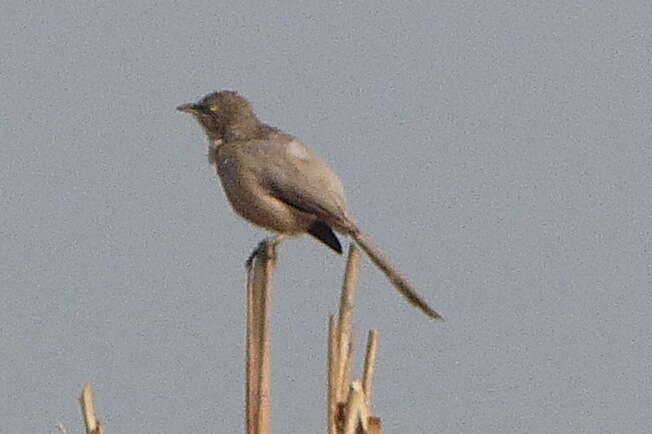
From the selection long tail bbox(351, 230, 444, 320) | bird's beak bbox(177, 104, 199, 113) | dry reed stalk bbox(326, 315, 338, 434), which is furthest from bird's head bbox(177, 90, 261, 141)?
dry reed stalk bbox(326, 315, 338, 434)

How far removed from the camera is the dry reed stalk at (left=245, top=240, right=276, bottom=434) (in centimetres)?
404

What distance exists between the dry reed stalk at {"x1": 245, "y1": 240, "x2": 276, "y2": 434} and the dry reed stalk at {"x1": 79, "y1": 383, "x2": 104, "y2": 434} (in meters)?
0.42

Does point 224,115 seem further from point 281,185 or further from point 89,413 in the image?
point 89,413

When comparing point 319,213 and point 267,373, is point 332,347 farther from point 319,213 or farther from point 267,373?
point 319,213

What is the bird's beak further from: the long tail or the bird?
the long tail

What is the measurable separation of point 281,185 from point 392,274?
0.93 metres

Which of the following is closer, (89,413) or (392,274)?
(89,413)

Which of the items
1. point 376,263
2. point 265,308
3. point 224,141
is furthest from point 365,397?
point 224,141

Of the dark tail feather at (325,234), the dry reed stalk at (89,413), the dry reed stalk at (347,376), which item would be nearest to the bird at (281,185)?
the dark tail feather at (325,234)

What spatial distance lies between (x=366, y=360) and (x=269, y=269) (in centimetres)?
48

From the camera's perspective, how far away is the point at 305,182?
661cm

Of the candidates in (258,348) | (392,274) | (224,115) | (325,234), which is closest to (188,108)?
(224,115)

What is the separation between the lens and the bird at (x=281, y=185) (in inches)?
260

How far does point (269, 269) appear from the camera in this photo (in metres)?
4.43
